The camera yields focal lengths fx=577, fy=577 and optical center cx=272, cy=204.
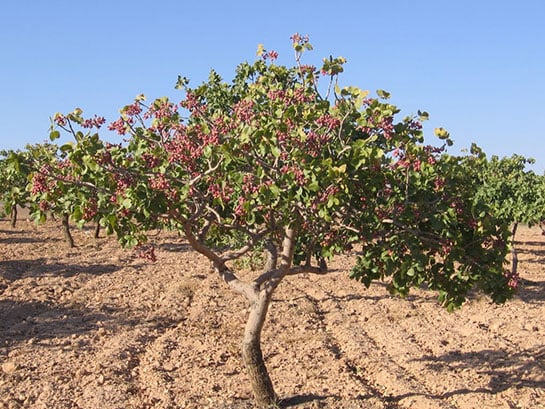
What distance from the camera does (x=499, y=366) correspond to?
11.9 meters

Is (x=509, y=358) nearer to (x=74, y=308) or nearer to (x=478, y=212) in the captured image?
(x=478, y=212)

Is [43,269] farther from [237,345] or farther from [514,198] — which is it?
[514,198]

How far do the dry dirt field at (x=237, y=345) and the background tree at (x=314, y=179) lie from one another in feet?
9.03

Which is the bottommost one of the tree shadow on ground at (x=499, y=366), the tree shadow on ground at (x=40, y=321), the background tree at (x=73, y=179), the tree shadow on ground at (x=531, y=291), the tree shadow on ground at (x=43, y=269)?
the tree shadow on ground at (x=40, y=321)

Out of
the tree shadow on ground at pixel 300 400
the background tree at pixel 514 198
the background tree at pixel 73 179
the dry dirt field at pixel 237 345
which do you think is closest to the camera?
the background tree at pixel 73 179

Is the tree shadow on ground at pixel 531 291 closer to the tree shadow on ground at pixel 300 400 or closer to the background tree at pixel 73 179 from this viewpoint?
the tree shadow on ground at pixel 300 400

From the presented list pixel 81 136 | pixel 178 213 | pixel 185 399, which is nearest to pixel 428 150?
pixel 178 213

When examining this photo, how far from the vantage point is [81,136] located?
21.6ft

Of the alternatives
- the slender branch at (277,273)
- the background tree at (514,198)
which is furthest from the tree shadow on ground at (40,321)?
the background tree at (514,198)

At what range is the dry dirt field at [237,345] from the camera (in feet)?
33.2

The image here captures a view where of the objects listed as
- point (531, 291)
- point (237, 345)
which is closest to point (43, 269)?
point (237, 345)

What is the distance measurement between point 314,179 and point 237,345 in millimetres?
8099

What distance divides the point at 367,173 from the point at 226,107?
5.94 m

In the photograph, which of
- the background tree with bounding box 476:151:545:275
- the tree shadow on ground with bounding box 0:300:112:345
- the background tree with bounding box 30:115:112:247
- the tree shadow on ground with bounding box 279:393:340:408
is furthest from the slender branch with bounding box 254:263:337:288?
the background tree with bounding box 476:151:545:275
